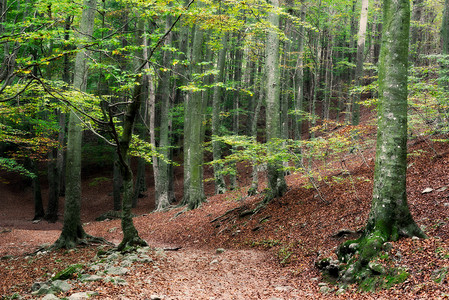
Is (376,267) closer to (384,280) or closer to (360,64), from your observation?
(384,280)

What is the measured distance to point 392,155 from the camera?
4945 millimetres

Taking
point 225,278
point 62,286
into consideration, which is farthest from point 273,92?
point 62,286

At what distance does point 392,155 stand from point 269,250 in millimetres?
3979

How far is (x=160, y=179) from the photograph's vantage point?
15.5 m

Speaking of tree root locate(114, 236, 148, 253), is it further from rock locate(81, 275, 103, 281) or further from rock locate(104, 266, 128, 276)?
rock locate(81, 275, 103, 281)

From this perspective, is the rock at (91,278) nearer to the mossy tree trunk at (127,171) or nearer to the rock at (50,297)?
the rock at (50,297)

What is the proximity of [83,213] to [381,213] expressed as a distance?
1966 cm

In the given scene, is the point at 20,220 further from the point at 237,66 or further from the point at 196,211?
the point at 237,66

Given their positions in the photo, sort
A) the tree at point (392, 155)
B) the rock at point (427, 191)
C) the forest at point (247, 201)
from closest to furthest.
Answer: the forest at point (247, 201), the tree at point (392, 155), the rock at point (427, 191)

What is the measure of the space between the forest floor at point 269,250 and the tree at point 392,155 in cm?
30

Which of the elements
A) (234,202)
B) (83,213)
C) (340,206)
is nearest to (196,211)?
(234,202)

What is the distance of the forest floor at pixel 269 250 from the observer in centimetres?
456

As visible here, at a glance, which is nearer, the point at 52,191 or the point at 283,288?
the point at 283,288

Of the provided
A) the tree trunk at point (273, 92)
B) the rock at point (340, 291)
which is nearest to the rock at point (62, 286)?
the rock at point (340, 291)
